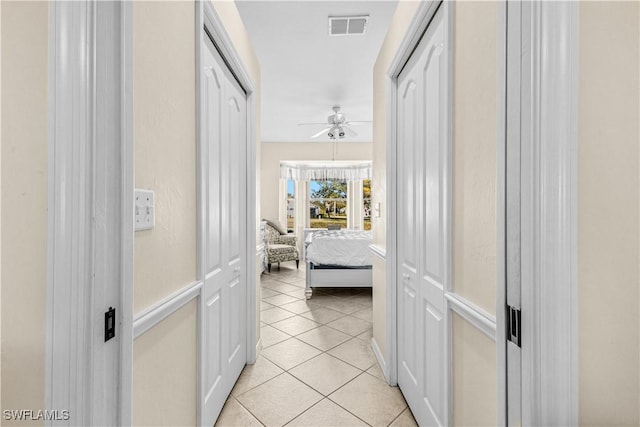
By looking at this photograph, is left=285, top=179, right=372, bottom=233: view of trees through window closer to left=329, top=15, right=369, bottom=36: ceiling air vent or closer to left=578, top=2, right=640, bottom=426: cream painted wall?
left=329, top=15, right=369, bottom=36: ceiling air vent

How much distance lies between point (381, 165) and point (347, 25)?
126 cm

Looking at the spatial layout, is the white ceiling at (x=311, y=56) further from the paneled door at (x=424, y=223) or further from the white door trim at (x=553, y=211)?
the white door trim at (x=553, y=211)

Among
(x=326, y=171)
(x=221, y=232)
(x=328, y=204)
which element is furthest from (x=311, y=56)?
(x=328, y=204)

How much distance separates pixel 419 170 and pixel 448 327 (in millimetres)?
801

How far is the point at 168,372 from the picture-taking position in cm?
114

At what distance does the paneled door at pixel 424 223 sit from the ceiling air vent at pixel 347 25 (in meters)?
0.89

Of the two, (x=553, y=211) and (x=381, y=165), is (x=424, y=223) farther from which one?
(x=553, y=211)

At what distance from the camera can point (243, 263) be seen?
2.22 meters

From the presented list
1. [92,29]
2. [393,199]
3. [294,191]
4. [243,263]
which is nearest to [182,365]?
[243,263]

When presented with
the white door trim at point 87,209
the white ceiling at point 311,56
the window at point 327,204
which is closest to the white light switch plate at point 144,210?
the white door trim at point 87,209

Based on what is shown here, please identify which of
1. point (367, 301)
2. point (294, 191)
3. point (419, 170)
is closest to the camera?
point (419, 170)

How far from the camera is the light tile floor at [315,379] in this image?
1767mm

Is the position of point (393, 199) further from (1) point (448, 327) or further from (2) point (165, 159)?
(2) point (165, 159)

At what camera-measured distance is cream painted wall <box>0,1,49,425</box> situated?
0.59 m
